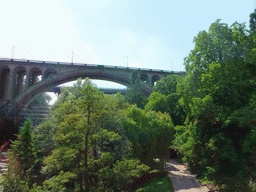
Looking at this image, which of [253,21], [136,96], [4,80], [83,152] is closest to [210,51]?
[253,21]

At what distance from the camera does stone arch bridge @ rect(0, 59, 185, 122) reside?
47.5 metres

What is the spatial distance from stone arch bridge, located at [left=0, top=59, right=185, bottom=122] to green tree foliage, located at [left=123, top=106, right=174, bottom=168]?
2753 cm

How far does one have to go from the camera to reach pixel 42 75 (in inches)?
1960

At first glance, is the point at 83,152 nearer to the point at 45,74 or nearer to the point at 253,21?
the point at 253,21

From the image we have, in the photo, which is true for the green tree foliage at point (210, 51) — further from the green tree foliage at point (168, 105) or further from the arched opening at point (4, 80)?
the arched opening at point (4, 80)

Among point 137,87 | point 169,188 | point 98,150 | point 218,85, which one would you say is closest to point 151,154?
point 169,188

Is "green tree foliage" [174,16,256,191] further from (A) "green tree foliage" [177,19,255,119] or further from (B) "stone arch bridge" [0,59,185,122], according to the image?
(B) "stone arch bridge" [0,59,185,122]

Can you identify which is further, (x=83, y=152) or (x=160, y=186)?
(x=160, y=186)

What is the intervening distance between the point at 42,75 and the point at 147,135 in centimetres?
4214

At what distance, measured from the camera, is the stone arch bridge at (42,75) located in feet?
156

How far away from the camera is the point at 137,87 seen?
134 feet

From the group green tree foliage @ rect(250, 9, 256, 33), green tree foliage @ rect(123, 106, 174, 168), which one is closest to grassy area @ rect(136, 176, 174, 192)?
green tree foliage @ rect(123, 106, 174, 168)

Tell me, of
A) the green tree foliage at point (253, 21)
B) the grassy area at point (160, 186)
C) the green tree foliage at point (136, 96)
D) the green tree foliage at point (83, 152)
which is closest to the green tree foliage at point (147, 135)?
the grassy area at point (160, 186)

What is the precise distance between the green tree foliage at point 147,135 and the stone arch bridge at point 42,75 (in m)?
27.5
